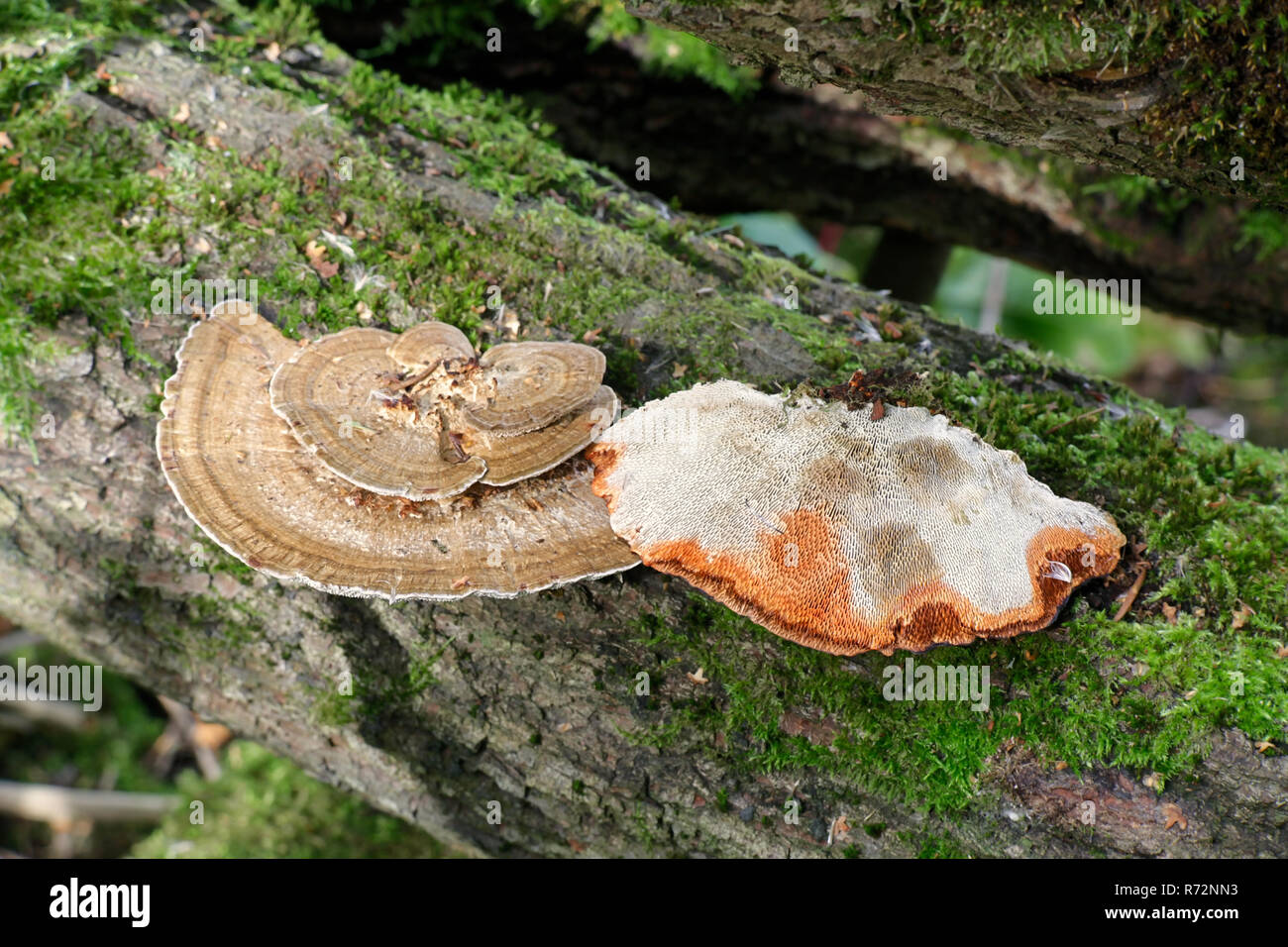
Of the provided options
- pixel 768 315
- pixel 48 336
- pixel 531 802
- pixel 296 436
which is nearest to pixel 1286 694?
pixel 768 315

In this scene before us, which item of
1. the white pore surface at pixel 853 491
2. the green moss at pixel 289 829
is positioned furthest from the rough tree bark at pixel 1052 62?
the green moss at pixel 289 829

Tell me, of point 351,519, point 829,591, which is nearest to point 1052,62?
point 829,591

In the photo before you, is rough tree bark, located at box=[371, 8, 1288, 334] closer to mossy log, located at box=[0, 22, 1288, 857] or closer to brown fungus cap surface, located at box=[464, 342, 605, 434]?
mossy log, located at box=[0, 22, 1288, 857]

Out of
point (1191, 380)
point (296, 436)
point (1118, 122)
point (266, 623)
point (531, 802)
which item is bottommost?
point (1191, 380)

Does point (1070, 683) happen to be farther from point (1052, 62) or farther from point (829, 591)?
point (1052, 62)

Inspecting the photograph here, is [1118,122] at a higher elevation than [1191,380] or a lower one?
higher

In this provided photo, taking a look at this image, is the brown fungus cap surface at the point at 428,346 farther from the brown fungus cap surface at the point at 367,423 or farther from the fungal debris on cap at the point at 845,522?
the fungal debris on cap at the point at 845,522

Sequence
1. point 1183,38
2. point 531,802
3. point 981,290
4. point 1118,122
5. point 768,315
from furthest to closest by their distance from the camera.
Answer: point 981,290
point 768,315
point 531,802
point 1118,122
point 1183,38

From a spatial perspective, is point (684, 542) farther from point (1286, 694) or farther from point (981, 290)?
point (981, 290)
